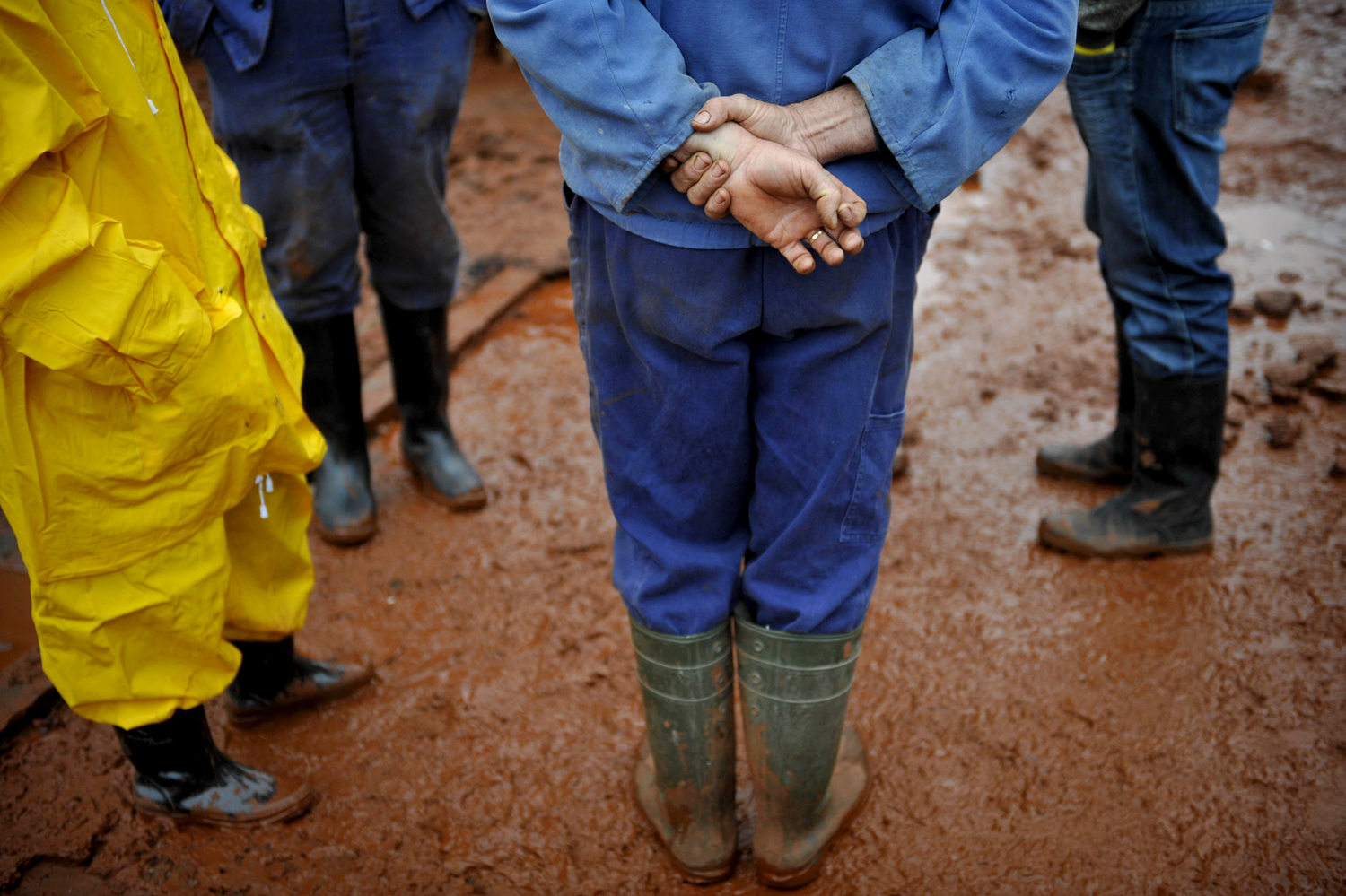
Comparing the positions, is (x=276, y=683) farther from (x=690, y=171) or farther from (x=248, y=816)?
(x=690, y=171)

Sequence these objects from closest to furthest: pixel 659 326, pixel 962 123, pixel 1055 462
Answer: pixel 962 123 < pixel 659 326 < pixel 1055 462

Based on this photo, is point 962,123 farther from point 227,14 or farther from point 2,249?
point 227,14

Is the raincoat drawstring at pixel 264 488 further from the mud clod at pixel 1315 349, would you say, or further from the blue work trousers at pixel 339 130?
the mud clod at pixel 1315 349

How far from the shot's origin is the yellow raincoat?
1.44 metres

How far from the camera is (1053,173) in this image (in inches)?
195

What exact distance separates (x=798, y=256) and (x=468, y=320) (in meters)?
2.71

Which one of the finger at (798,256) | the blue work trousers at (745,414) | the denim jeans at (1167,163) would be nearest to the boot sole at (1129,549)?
the denim jeans at (1167,163)

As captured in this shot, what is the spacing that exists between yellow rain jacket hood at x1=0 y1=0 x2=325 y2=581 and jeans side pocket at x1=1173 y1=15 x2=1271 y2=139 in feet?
6.51

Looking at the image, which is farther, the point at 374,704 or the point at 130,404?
the point at 374,704

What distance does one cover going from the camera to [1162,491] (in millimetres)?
2648

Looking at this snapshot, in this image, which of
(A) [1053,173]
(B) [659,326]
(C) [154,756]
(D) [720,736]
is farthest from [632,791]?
(A) [1053,173]

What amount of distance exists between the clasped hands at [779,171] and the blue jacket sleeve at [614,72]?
3 cm

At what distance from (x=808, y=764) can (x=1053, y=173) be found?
159 inches

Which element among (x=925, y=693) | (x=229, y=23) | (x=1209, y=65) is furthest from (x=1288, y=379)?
(x=229, y=23)
